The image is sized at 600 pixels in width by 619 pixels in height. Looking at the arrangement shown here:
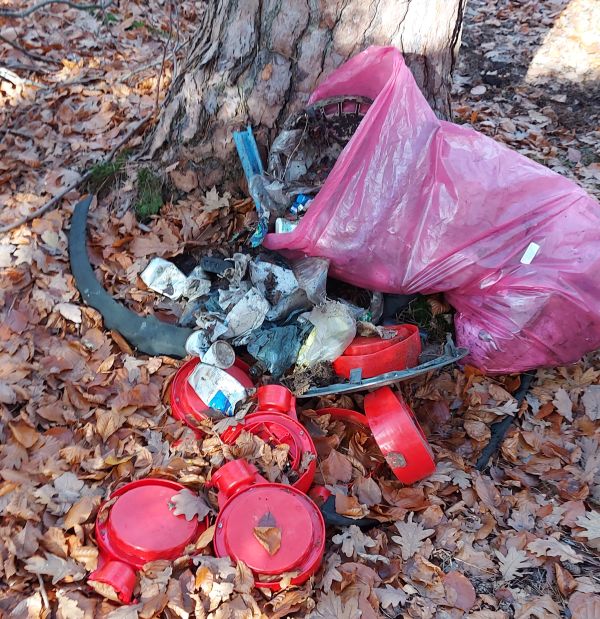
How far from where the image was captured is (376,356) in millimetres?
2420

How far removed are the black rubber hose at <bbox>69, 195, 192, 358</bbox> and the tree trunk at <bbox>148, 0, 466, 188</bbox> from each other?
775mm

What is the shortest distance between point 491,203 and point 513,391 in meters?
0.92

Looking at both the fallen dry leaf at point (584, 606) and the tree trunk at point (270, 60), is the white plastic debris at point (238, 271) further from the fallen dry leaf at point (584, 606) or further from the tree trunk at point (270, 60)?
the fallen dry leaf at point (584, 606)

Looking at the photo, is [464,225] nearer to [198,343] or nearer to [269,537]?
[198,343]

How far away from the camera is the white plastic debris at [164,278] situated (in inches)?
110

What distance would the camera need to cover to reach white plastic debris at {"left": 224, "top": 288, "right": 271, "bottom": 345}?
2541 millimetres

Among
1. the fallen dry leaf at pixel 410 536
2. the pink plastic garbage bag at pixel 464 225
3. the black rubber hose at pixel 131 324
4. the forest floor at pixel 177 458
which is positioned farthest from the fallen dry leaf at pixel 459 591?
the black rubber hose at pixel 131 324

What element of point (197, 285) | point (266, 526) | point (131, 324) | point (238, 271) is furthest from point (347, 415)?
point (131, 324)

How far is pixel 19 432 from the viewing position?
2.29m

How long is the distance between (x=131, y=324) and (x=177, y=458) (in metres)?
0.74

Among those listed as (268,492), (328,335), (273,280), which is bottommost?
(268,492)

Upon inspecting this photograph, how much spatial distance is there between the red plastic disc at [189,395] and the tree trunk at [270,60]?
1070 mm

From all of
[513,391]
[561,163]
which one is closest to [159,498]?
[513,391]

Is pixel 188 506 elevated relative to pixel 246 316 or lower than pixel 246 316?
lower
